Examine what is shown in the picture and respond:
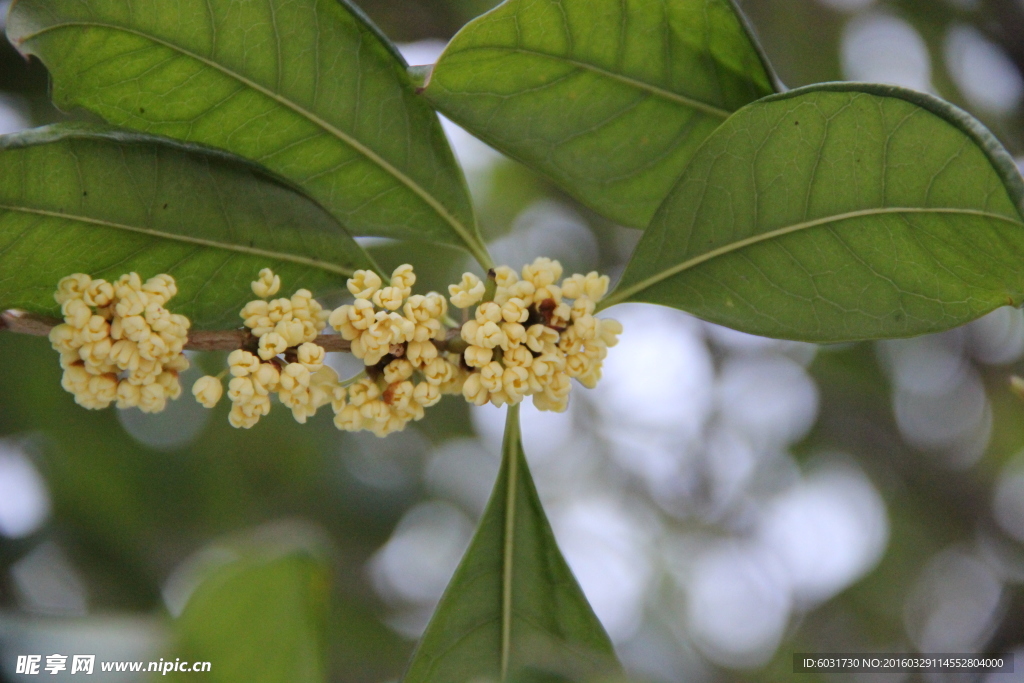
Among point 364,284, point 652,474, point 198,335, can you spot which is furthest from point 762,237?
point 652,474

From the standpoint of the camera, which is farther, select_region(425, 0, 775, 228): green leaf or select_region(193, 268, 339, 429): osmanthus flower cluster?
select_region(425, 0, 775, 228): green leaf

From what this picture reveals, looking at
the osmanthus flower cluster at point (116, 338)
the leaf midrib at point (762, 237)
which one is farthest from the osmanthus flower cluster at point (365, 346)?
the leaf midrib at point (762, 237)

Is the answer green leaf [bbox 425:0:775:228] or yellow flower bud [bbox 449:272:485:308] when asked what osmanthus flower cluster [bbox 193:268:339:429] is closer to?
yellow flower bud [bbox 449:272:485:308]

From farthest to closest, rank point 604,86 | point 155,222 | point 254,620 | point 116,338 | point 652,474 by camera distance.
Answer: point 652,474 → point 604,86 → point 155,222 → point 116,338 → point 254,620

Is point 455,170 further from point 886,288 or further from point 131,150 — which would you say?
point 886,288

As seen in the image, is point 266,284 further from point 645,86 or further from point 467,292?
point 645,86

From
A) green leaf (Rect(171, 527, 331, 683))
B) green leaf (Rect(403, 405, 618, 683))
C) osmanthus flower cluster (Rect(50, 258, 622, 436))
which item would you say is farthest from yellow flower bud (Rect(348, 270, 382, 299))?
green leaf (Rect(171, 527, 331, 683))
